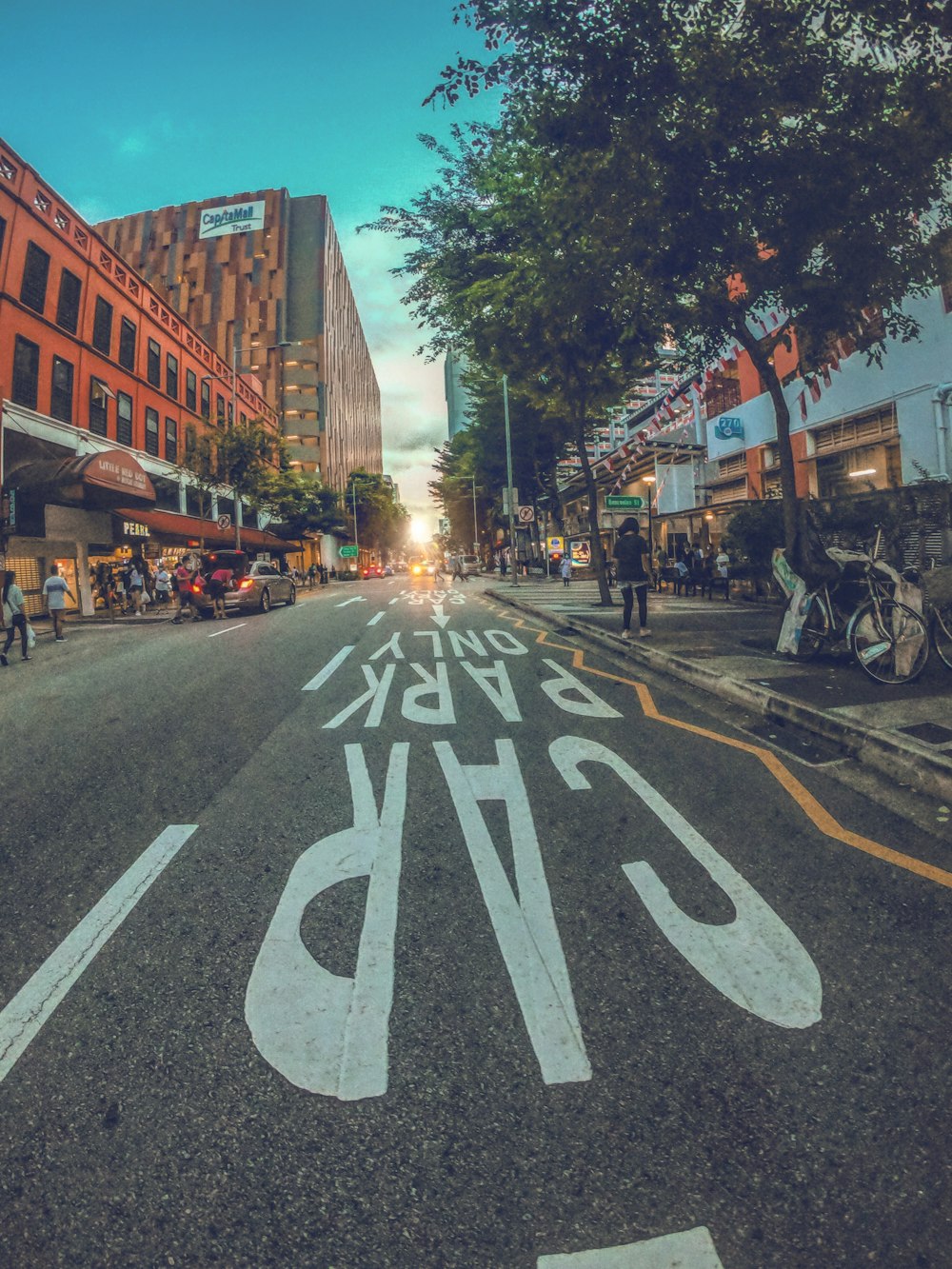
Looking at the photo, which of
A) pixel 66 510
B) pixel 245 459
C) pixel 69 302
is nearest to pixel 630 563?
pixel 66 510

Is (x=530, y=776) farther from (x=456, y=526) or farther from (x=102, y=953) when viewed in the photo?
(x=456, y=526)

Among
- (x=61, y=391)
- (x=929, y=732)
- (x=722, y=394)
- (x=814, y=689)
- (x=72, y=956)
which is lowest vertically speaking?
(x=72, y=956)

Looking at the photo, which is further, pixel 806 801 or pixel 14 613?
pixel 14 613

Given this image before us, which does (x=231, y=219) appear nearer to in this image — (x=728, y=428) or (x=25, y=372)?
(x=25, y=372)

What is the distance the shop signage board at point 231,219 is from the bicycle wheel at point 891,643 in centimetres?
8465

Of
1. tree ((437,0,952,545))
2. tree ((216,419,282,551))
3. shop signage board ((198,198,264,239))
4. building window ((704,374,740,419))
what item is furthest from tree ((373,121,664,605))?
shop signage board ((198,198,264,239))

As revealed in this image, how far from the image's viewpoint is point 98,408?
2511cm

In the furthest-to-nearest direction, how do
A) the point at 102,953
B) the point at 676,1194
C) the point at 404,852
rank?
1. the point at 404,852
2. the point at 102,953
3. the point at 676,1194

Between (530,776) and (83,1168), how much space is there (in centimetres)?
336

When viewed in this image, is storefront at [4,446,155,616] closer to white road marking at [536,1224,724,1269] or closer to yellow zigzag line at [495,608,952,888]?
yellow zigzag line at [495,608,952,888]

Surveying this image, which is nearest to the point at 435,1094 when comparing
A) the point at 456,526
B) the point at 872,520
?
the point at 872,520

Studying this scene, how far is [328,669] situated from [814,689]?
6186 mm

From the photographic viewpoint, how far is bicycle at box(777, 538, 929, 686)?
695cm

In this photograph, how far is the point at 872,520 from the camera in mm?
12703
